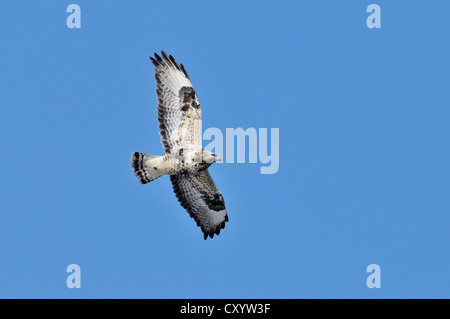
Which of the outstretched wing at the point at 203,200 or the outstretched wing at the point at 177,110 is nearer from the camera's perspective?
the outstretched wing at the point at 177,110

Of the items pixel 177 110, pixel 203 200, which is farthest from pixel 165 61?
pixel 203 200

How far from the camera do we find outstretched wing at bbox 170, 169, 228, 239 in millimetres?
13344

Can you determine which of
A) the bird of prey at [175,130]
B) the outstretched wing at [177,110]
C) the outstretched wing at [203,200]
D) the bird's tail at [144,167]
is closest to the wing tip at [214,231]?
the outstretched wing at [203,200]

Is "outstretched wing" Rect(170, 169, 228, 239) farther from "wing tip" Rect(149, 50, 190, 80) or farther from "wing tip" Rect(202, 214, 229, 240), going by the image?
"wing tip" Rect(149, 50, 190, 80)

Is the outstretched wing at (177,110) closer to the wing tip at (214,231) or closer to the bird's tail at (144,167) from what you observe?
the bird's tail at (144,167)

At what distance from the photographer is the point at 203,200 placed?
1358 centimetres

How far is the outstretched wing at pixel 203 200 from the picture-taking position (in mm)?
13344

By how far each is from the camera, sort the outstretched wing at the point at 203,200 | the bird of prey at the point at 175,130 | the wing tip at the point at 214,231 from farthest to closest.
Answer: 1. the wing tip at the point at 214,231
2. the outstretched wing at the point at 203,200
3. the bird of prey at the point at 175,130

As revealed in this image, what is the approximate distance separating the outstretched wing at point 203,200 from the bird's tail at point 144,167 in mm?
594

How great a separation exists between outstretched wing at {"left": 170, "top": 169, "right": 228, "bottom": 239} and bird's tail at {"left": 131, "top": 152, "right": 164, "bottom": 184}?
59 cm

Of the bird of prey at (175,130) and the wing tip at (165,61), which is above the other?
the wing tip at (165,61)

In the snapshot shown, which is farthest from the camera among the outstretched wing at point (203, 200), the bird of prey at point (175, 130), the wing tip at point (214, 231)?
the wing tip at point (214, 231)
